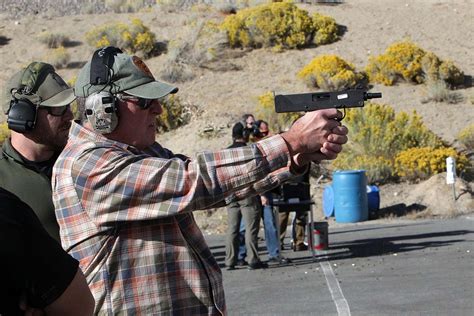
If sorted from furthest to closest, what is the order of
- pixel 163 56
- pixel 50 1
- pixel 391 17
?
pixel 50 1 → pixel 391 17 → pixel 163 56

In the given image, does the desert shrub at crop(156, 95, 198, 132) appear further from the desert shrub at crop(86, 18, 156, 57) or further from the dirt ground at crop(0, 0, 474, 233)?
the desert shrub at crop(86, 18, 156, 57)

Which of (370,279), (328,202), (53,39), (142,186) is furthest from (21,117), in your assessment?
(53,39)

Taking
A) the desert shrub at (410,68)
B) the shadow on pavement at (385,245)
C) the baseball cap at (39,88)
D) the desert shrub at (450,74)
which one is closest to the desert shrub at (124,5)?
the desert shrub at (410,68)

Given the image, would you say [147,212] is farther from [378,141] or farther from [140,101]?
[378,141]

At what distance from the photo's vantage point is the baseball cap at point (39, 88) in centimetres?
477

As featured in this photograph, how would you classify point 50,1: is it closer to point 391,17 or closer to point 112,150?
point 391,17

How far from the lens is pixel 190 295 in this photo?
3.45 m

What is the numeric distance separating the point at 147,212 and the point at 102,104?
463mm

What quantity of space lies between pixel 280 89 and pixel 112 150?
93.4 ft

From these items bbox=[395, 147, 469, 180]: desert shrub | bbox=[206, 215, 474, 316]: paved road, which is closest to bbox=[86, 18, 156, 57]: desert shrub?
bbox=[395, 147, 469, 180]: desert shrub

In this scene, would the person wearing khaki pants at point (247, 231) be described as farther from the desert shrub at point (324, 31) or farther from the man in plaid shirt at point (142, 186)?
the desert shrub at point (324, 31)

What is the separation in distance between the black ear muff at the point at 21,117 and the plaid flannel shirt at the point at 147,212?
3.77 feet

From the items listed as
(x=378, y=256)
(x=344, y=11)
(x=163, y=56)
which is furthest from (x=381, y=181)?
(x=344, y=11)

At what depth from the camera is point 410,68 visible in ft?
102
